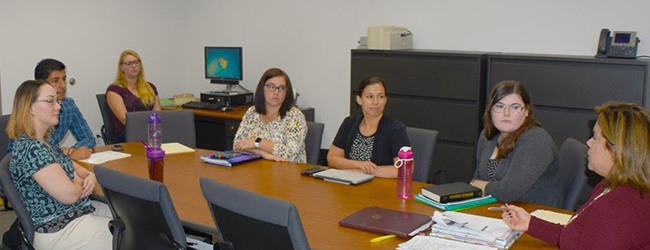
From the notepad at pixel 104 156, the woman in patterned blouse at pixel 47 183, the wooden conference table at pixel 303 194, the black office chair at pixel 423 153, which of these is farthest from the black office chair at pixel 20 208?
the black office chair at pixel 423 153

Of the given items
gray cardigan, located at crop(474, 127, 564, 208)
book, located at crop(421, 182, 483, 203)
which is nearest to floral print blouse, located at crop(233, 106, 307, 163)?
book, located at crop(421, 182, 483, 203)

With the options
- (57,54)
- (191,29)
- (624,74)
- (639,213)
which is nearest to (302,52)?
(191,29)

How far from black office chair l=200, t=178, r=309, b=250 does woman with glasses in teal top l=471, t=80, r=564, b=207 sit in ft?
4.11

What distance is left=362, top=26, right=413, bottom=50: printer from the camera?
5.92 m

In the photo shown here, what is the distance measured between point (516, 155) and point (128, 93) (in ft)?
12.4

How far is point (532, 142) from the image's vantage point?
3.31 metres

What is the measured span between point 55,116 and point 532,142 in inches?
91.9

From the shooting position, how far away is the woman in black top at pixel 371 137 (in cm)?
411

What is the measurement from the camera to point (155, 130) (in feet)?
15.5

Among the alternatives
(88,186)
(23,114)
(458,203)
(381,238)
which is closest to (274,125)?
(88,186)

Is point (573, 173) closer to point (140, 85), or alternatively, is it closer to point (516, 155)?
point (516, 155)

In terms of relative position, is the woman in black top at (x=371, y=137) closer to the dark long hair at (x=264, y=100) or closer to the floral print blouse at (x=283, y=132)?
the floral print blouse at (x=283, y=132)

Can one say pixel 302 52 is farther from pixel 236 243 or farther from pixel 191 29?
pixel 236 243

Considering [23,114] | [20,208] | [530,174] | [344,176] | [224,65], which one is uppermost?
[224,65]
